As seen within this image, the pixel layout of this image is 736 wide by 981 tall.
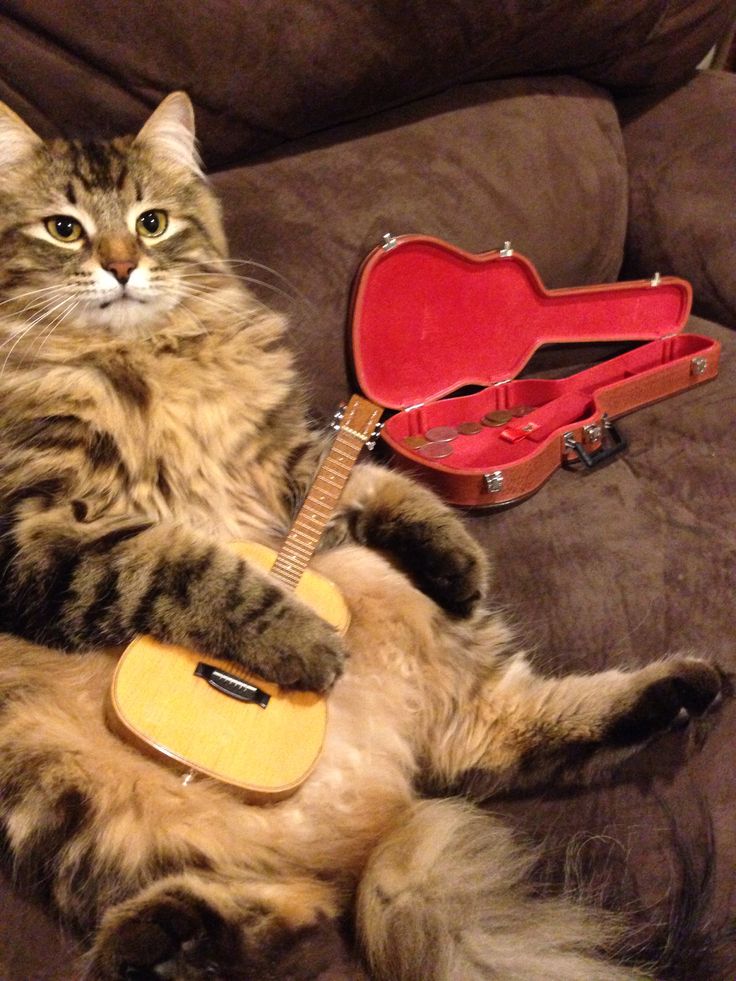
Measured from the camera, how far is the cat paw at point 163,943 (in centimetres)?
75

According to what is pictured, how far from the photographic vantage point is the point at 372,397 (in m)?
1.41

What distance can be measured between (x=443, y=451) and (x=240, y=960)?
883 millimetres

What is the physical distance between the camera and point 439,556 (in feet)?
3.62

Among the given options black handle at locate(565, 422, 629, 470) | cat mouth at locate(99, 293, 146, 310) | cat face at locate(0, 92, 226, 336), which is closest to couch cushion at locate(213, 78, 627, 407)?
cat face at locate(0, 92, 226, 336)

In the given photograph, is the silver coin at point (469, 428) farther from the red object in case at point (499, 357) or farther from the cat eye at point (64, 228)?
the cat eye at point (64, 228)

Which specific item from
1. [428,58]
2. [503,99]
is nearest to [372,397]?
[428,58]

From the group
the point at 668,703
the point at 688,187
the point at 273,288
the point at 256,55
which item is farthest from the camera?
the point at 688,187

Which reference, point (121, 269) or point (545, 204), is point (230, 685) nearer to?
point (121, 269)

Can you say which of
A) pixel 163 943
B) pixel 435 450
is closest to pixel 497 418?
pixel 435 450

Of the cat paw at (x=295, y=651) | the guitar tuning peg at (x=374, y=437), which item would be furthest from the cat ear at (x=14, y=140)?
the cat paw at (x=295, y=651)

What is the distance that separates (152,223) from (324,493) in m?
0.50

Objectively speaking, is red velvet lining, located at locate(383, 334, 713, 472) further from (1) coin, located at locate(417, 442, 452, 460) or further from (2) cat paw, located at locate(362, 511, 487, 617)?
(2) cat paw, located at locate(362, 511, 487, 617)

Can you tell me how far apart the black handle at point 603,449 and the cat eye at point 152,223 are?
2.63 ft

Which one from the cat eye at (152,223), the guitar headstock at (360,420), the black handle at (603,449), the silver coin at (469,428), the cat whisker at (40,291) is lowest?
the black handle at (603,449)
